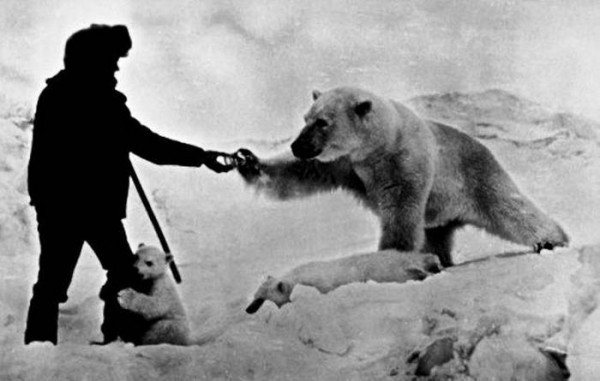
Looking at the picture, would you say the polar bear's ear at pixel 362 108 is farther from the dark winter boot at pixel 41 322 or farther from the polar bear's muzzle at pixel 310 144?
the dark winter boot at pixel 41 322

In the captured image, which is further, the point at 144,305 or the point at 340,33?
the point at 340,33

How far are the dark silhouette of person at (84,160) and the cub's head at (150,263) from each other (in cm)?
13

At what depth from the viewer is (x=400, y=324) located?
5383 mm

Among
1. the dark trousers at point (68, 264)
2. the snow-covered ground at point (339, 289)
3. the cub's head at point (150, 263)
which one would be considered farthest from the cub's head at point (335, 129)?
the dark trousers at point (68, 264)

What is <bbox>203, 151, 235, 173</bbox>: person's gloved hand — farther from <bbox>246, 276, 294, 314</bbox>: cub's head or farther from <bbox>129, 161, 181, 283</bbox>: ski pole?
<bbox>246, 276, 294, 314</bbox>: cub's head

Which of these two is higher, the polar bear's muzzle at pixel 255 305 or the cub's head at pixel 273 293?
the cub's head at pixel 273 293

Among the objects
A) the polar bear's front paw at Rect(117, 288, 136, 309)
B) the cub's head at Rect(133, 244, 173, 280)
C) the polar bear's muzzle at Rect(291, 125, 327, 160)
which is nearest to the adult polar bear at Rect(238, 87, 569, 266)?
the polar bear's muzzle at Rect(291, 125, 327, 160)

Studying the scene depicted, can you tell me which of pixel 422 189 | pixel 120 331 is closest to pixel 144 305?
pixel 120 331

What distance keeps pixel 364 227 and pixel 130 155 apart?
135 centimetres

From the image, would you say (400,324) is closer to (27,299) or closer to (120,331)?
(120,331)

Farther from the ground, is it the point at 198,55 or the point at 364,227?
the point at 198,55

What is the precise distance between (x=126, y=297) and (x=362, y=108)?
5.24ft

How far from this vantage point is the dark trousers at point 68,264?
217 inches

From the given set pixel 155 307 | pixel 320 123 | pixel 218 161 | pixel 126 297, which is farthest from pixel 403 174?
pixel 126 297
